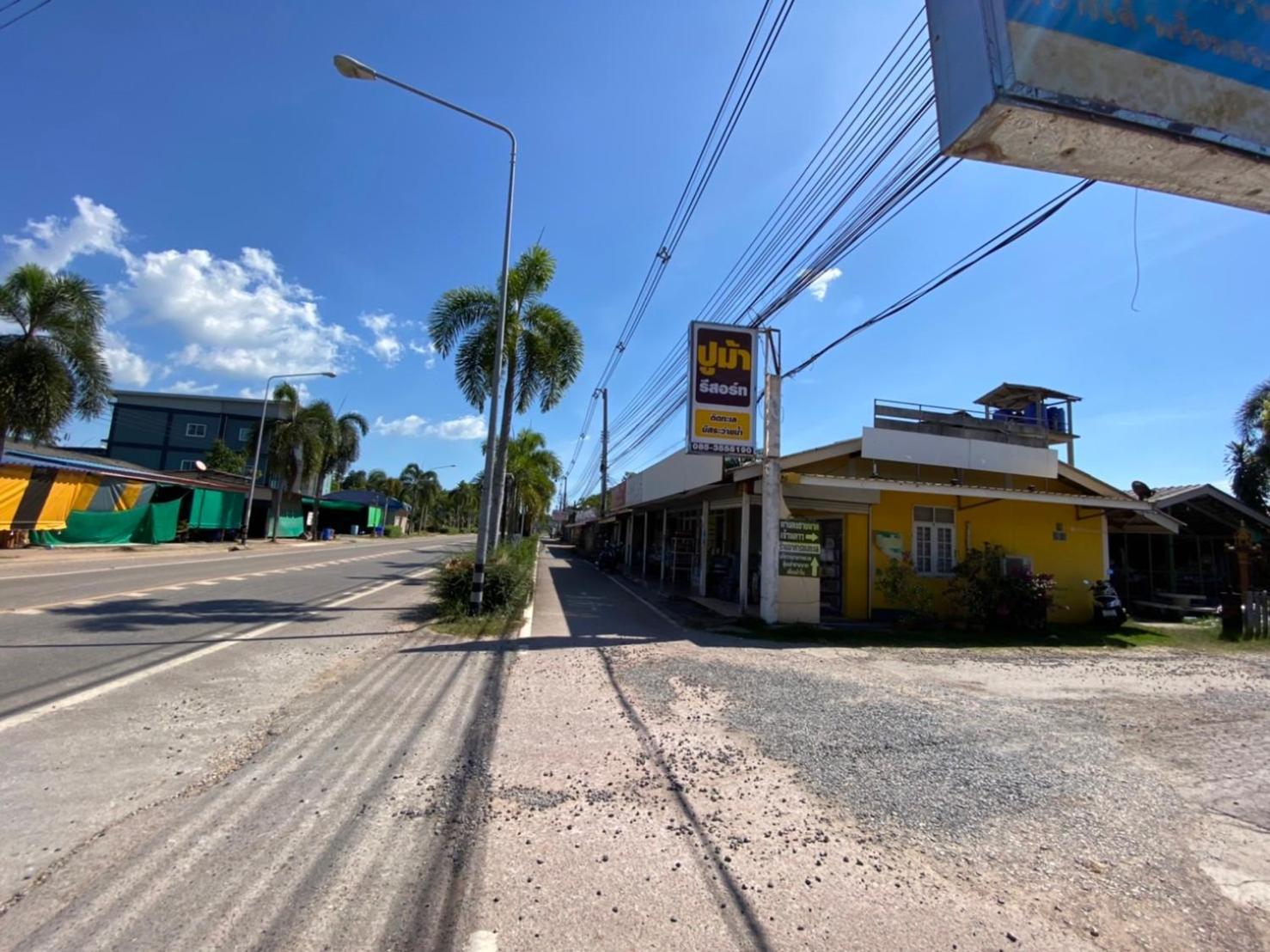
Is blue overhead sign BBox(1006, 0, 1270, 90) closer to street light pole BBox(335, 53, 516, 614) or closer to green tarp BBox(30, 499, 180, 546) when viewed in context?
street light pole BBox(335, 53, 516, 614)

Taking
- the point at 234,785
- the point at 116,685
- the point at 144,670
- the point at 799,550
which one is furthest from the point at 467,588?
the point at 234,785

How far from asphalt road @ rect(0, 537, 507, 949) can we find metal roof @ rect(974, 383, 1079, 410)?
64.4 ft

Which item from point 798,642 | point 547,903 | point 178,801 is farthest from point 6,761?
point 798,642

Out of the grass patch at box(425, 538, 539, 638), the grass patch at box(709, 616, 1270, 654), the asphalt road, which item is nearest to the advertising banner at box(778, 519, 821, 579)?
the grass patch at box(709, 616, 1270, 654)

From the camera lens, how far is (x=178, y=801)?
4.06m

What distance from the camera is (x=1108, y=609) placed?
583 inches

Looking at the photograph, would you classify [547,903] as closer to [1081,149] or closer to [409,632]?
[1081,149]

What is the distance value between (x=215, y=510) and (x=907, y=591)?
36.8 m

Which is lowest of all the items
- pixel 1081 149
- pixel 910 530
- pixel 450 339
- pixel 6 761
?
pixel 6 761

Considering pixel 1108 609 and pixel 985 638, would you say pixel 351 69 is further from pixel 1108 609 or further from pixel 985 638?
pixel 1108 609

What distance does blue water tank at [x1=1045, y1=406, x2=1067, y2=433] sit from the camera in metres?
21.0

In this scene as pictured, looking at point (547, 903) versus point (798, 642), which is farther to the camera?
point (798, 642)

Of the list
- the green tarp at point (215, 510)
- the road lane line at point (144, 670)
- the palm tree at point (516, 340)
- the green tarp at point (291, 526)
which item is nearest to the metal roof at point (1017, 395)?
the palm tree at point (516, 340)

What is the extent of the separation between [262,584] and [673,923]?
55.1 ft
